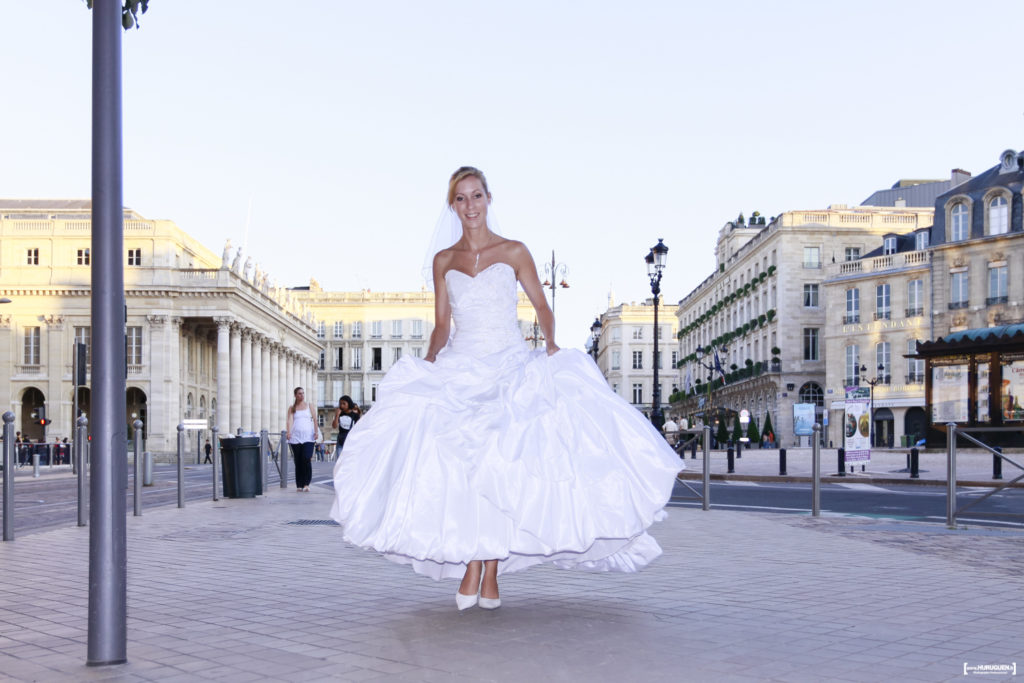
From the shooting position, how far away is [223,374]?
72.8 m

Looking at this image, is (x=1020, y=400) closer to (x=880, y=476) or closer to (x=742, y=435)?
(x=880, y=476)

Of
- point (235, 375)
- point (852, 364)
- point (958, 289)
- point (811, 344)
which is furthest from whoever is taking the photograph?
point (235, 375)

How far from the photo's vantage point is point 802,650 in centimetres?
477

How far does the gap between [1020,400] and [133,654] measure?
1268 inches

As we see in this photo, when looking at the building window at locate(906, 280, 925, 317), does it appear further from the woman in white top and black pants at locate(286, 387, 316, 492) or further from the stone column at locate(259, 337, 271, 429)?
the stone column at locate(259, 337, 271, 429)

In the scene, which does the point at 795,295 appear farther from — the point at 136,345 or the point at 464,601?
the point at 464,601

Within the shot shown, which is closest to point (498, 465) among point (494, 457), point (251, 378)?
point (494, 457)

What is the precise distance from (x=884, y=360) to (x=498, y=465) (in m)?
57.0

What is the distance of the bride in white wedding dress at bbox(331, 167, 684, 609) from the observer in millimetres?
5164

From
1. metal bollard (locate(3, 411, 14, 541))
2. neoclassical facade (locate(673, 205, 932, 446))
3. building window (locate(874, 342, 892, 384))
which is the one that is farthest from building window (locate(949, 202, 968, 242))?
metal bollard (locate(3, 411, 14, 541))

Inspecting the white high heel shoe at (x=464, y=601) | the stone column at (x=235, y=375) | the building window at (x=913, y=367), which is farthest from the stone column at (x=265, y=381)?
the white high heel shoe at (x=464, y=601)

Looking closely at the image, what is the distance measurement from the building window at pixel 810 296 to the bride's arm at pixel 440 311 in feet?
201

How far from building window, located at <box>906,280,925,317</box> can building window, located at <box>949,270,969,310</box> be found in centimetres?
165

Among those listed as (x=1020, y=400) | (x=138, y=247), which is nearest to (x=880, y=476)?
(x=1020, y=400)
